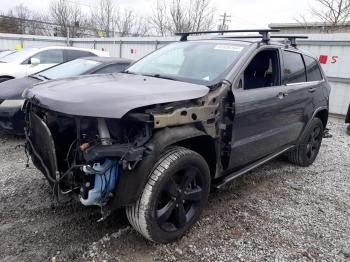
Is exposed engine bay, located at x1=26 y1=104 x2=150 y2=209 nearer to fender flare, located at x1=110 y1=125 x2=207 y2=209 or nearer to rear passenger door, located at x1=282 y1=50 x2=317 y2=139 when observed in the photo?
fender flare, located at x1=110 y1=125 x2=207 y2=209

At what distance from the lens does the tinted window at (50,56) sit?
8281 millimetres

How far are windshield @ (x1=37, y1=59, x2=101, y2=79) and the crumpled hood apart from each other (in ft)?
9.79

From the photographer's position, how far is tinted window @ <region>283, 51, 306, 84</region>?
3993mm

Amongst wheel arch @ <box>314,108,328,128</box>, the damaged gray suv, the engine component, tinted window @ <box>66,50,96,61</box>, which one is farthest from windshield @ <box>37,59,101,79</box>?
wheel arch @ <box>314,108,328,128</box>

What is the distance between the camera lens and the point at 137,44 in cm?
1470

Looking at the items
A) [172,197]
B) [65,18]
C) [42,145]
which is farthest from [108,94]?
[65,18]

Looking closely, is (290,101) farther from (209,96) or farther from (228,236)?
(228,236)

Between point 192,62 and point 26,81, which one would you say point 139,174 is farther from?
point 26,81

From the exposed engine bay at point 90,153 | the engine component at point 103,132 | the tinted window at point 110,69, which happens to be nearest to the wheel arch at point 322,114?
the tinted window at point 110,69

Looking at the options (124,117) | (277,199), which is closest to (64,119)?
(124,117)

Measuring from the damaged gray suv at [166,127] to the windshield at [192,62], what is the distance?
0.01 meters

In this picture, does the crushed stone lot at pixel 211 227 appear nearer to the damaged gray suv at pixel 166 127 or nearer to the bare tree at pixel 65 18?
the damaged gray suv at pixel 166 127

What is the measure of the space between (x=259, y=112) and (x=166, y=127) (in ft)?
4.41

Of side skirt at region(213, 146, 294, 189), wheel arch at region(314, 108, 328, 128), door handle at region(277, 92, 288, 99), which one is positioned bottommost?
side skirt at region(213, 146, 294, 189)
